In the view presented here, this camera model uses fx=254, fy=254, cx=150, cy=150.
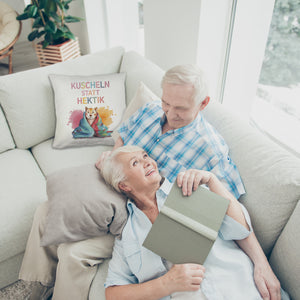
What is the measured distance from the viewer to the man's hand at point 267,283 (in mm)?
833

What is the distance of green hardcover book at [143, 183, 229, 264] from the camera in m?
0.82

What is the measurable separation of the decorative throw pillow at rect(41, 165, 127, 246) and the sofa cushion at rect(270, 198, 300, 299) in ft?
1.94

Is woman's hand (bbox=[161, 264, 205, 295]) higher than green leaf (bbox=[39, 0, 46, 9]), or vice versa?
green leaf (bbox=[39, 0, 46, 9])

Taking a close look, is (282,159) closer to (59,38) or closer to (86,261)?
(86,261)

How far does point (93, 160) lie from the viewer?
5.31 ft

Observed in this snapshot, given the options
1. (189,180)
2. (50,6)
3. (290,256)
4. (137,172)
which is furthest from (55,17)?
(290,256)

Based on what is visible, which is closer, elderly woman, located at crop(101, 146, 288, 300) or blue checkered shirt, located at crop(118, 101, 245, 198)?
elderly woman, located at crop(101, 146, 288, 300)

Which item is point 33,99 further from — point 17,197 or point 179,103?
point 179,103

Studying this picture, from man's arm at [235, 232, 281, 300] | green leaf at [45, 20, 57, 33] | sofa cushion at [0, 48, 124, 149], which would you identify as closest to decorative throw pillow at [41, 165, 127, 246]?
man's arm at [235, 232, 281, 300]

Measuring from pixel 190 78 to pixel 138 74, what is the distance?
2.63 ft

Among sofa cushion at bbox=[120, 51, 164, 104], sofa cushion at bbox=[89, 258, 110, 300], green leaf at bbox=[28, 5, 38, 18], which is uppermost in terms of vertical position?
green leaf at bbox=[28, 5, 38, 18]

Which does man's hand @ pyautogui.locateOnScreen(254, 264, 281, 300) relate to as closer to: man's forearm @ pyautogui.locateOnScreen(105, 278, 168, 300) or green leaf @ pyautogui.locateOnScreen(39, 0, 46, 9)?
man's forearm @ pyautogui.locateOnScreen(105, 278, 168, 300)

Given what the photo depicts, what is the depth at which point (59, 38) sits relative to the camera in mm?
2918

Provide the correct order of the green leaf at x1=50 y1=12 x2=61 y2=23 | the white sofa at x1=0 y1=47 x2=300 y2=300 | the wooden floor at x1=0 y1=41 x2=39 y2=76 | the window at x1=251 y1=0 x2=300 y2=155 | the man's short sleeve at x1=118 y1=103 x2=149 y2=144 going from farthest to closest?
1. the wooden floor at x1=0 y1=41 x2=39 y2=76
2. the green leaf at x1=50 y1=12 x2=61 y2=23
3. the window at x1=251 y1=0 x2=300 y2=155
4. the man's short sleeve at x1=118 y1=103 x2=149 y2=144
5. the white sofa at x1=0 y1=47 x2=300 y2=300
